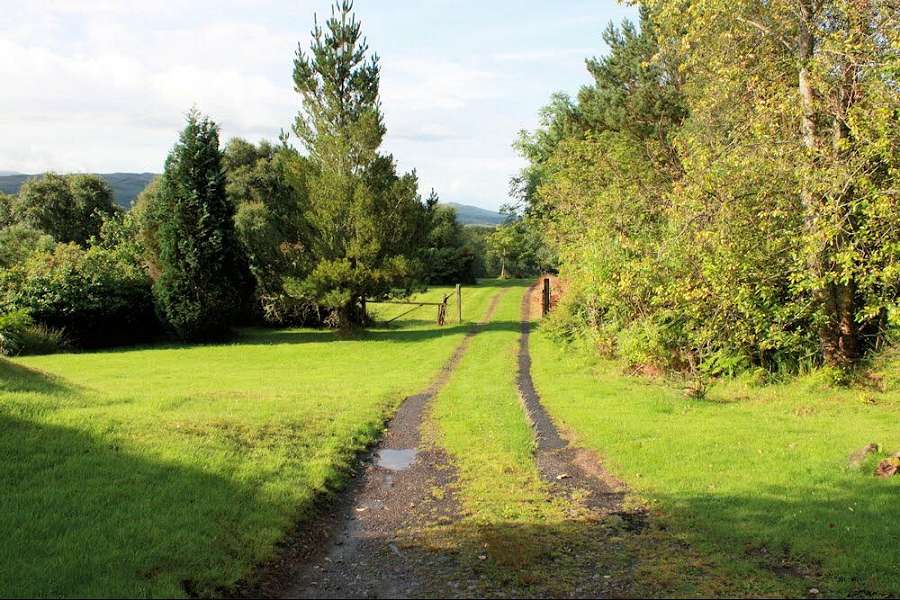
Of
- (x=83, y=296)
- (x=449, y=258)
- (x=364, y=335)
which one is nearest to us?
(x=83, y=296)

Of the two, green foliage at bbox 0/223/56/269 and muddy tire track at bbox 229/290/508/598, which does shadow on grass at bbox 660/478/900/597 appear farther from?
green foliage at bbox 0/223/56/269

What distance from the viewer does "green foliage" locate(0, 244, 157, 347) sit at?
2588 cm

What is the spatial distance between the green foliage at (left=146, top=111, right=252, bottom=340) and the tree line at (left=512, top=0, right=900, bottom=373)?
16.8 metres

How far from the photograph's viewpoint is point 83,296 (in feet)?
87.6

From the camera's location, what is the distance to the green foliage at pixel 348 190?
92.9 ft

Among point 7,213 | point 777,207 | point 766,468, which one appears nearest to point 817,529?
point 766,468

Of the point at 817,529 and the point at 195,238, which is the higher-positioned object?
the point at 195,238

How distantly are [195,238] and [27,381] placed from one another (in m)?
17.2

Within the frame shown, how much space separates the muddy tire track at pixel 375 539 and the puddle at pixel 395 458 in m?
0.02

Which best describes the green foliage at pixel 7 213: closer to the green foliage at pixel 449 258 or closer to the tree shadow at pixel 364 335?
the tree shadow at pixel 364 335

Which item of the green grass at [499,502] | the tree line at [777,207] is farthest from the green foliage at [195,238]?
the tree line at [777,207]

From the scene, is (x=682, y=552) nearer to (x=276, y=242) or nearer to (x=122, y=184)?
(x=276, y=242)

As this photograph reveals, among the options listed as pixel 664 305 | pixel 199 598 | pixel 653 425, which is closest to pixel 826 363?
pixel 664 305

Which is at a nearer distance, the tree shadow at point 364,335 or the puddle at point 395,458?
the puddle at point 395,458
